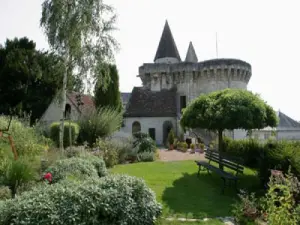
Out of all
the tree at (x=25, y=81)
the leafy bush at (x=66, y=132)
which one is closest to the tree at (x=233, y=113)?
the leafy bush at (x=66, y=132)

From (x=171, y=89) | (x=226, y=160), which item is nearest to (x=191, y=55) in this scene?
(x=171, y=89)

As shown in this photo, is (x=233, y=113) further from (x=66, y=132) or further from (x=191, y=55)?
(x=191, y=55)

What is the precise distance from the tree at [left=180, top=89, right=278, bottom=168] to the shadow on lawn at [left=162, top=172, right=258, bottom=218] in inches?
77.0

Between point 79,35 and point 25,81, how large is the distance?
1608 centimetres

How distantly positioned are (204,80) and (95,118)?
19418mm

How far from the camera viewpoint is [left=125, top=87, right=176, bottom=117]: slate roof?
26922 millimetres

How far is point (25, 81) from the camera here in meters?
25.9

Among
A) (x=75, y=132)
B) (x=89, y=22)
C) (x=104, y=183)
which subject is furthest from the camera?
(x=75, y=132)

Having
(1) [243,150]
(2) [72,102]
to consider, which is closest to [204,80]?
(2) [72,102]

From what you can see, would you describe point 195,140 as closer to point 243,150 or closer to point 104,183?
point 243,150

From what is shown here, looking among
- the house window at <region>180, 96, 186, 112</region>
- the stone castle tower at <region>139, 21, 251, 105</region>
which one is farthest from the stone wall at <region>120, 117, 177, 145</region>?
the stone castle tower at <region>139, 21, 251, 105</region>

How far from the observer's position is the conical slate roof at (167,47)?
117 feet

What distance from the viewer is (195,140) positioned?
22.1 metres

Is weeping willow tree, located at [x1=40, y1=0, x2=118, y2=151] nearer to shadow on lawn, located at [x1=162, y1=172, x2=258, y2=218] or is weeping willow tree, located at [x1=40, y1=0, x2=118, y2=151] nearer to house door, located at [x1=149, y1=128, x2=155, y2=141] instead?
shadow on lawn, located at [x1=162, y1=172, x2=258, y2=218]
